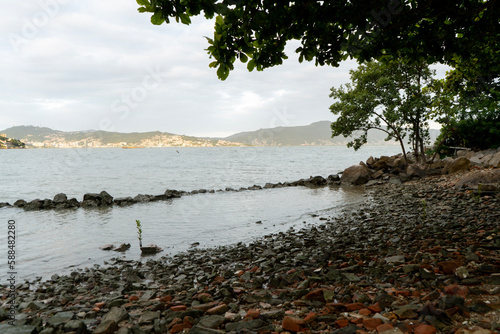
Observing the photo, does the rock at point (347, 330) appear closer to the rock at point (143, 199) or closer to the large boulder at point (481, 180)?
the large boulder at point (481, 180)

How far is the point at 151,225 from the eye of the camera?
16.3 m

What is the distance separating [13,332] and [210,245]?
7.75 m

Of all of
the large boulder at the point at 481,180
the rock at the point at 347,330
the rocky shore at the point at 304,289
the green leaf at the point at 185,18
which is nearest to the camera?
the rock at the point at 347,330

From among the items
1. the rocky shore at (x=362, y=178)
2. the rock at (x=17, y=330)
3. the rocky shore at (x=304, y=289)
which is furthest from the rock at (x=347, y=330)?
the rocky shore at (x=362, y=178)

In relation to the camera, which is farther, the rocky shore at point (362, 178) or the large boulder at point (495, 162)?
the rocky shore at point (362, 178)

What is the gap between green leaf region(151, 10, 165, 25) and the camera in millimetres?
5335

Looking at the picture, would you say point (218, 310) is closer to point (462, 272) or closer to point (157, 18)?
point (462, 272)

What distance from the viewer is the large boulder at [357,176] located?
30422 mm

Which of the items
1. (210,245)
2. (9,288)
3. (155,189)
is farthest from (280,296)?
(155,189)

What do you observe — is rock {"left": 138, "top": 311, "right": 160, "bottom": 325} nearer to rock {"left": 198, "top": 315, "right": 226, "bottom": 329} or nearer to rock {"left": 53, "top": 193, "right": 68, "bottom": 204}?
rock {"left": 198, "top": 315, "right": 226, "bottom": 329}

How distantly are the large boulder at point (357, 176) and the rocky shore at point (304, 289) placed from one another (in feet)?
64.1

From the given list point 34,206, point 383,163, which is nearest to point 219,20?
point 34,206

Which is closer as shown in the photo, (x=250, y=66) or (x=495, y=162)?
(x=250, y=66)

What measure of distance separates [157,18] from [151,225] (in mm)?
12907
